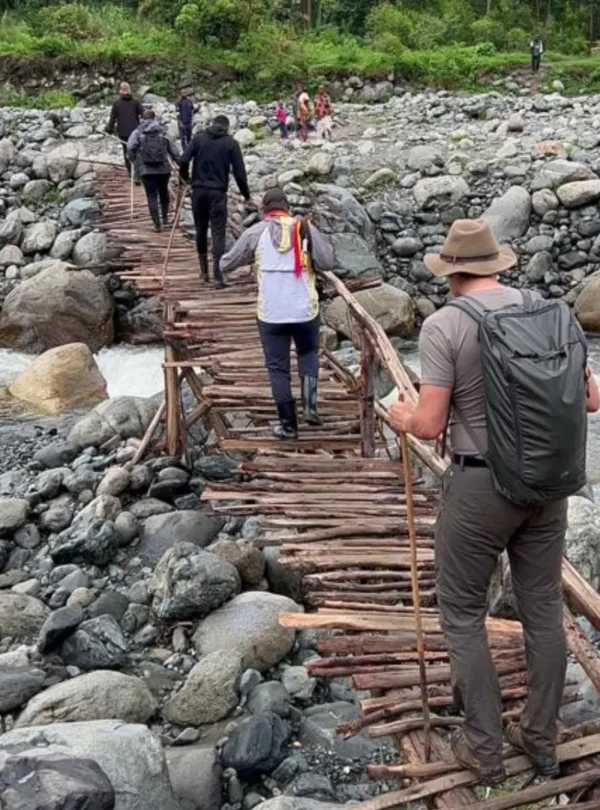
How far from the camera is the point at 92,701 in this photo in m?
4.48

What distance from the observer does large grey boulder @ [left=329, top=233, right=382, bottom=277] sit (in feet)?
44.9

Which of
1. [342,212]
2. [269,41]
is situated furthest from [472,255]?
[269,41]

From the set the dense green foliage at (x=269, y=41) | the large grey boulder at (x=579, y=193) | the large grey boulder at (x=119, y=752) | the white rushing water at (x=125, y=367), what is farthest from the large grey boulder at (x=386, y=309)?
the dense green foliage at (x=269, y=41)

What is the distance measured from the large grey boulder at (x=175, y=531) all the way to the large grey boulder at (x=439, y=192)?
10483mm

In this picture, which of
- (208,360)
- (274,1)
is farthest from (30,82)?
(208,360)

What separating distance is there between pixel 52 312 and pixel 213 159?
14.5 feet

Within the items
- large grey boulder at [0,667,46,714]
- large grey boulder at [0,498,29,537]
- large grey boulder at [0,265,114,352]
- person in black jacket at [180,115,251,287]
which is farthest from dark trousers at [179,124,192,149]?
large grey boulder at [0,667,46,714]

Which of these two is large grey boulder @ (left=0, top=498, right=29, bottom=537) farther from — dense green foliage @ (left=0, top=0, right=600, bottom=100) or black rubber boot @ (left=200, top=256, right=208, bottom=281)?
dense green foliage @ (left=0, top=0, right=600, bottom=100)

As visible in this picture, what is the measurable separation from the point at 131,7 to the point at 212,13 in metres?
7.23

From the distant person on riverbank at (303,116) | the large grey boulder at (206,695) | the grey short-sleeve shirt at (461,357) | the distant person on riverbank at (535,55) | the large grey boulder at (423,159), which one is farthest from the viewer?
the distant person on riverbank at (535,55)

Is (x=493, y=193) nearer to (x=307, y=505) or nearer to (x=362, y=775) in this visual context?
(x=307, y=505)

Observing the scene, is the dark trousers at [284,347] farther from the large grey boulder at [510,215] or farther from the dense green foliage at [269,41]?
the dense green foliage at [269,41]

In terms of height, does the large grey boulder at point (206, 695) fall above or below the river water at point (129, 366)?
above

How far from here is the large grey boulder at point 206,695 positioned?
4.73 metres
